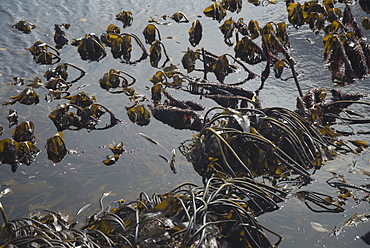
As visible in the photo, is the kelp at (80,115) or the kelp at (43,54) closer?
the kelp at (80,115)

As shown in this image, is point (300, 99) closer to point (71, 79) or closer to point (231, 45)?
point (231, 45)

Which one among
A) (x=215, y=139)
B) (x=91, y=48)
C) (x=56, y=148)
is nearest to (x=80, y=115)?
(x=56, y=148)

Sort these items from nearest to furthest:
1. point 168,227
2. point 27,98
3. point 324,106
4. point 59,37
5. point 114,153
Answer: point 168,227 → point 114,153 → point 324,106 → point 27,98 → point 59,37

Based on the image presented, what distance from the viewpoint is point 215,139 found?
7.30 ft

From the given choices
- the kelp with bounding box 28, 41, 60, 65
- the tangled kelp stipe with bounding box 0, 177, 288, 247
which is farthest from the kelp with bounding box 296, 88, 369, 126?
the kelp with bounding box 28, 41, 60, 65

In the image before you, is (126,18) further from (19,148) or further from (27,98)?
(19,148)

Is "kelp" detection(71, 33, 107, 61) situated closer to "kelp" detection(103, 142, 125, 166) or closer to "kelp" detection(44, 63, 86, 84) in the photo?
"kelp" detection(44, 63, 86, 84)

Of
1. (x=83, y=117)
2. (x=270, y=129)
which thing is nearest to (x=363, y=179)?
(x=270, y=129)

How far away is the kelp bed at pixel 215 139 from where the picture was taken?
5.52 feet

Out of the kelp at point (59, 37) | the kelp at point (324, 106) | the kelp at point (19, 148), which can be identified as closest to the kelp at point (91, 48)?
the kelp at point (59, 37)

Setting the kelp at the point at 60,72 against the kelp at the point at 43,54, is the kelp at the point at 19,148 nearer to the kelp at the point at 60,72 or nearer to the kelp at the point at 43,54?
the kelp at the point at 60,72

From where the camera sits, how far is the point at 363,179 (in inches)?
86.0

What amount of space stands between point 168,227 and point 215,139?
70cm

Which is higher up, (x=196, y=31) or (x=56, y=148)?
(x=196, y=31)
